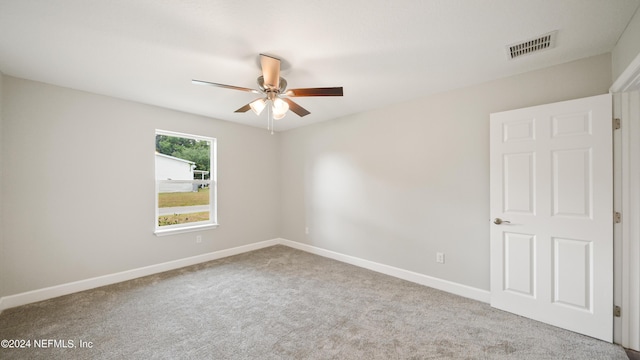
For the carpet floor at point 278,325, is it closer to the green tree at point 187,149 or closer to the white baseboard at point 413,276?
the white baseboard at point 413,276

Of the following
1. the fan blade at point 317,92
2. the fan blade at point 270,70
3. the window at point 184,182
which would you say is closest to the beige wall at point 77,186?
the window at point 184,182

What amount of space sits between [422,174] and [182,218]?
Result: 12.4 ft

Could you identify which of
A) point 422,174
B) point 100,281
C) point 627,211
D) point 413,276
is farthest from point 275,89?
point 100,281

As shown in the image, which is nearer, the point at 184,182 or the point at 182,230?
the point at 182,230

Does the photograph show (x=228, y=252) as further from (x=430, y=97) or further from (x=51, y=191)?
(x=430, y=97)

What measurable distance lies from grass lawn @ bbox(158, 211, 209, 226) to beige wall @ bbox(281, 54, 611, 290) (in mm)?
1933

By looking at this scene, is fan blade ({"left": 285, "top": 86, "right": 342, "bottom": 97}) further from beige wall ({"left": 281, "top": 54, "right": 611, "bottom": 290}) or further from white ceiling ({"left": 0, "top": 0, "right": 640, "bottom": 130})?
beige wall ({"left": 281, "top": 54, "right": 611, "bottom": 290})

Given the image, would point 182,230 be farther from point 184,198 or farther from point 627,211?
point 627,211

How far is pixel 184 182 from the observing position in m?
3.89

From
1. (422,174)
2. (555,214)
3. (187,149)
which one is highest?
(187,149)

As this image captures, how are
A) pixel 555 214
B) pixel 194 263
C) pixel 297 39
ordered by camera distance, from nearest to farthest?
pixel 297 39, pixel 555 214, pixel 194 263

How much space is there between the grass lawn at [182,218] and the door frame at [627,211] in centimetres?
501

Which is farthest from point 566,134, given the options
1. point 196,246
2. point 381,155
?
point 196,246

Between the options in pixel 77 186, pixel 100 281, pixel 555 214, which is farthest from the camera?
pixel 100 281
